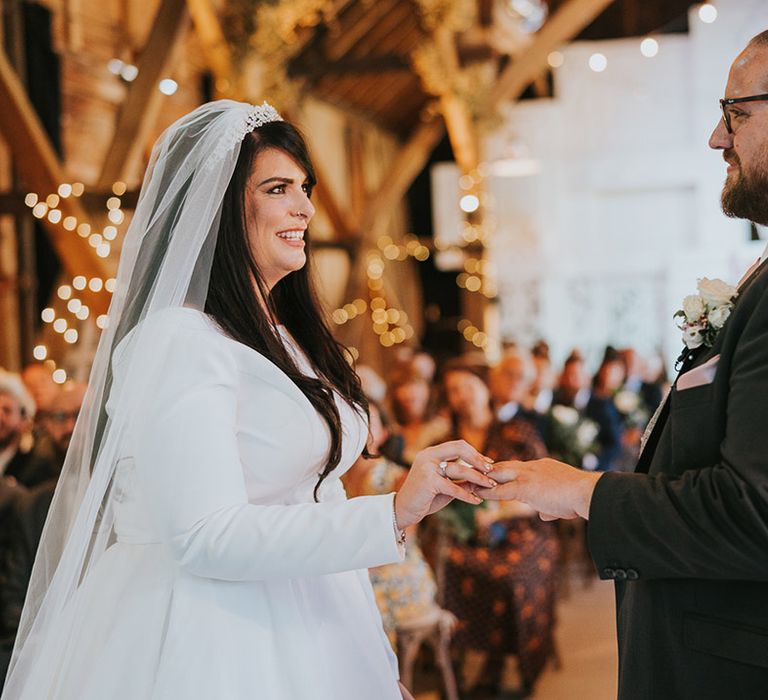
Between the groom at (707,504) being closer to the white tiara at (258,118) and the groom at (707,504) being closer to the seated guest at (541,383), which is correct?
the white tiara at (258,118)

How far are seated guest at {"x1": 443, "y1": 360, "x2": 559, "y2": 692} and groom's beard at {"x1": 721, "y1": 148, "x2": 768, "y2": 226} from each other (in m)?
3.58

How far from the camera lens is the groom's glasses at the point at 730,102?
5.88 ft

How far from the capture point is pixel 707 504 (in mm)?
1609

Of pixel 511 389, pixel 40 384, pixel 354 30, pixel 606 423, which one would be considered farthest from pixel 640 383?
pixel 40 384

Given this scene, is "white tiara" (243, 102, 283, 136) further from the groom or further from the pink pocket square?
the pink pocket square

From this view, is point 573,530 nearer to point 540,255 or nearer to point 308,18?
point 308,18

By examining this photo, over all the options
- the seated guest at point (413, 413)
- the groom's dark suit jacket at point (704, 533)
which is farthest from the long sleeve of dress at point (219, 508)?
the seated guest at point (413, 413)

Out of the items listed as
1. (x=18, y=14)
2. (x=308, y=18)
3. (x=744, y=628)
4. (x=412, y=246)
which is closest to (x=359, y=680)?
(x=744, y=628)

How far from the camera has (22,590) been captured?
11.4ft

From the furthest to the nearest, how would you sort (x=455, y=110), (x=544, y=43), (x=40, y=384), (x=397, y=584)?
1. (x=544, y=43)
2. (x=455, y=110)
3. (x=40, y=384)
4. (x=397, y=584)

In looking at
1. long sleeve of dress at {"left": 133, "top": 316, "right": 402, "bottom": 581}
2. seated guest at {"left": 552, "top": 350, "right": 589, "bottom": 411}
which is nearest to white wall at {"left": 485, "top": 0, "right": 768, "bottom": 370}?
seated guest at {"left": 552, "top": 350, "right": 589, "bottom": 411}

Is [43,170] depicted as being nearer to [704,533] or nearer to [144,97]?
[144,97]

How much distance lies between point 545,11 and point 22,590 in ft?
47.5

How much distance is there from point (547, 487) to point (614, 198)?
13401 millimetres
